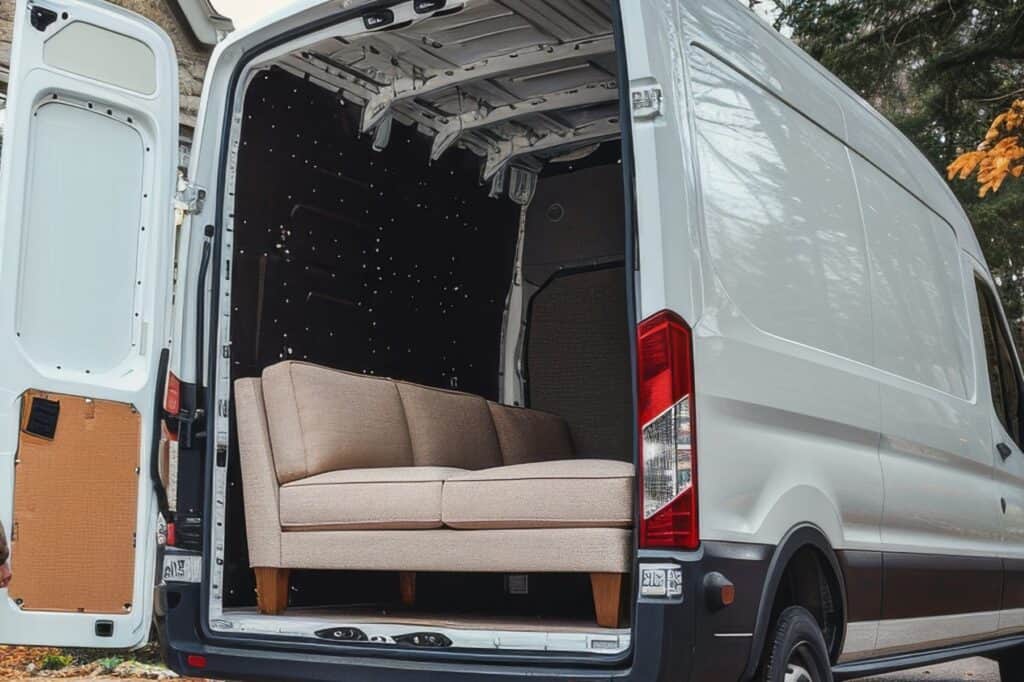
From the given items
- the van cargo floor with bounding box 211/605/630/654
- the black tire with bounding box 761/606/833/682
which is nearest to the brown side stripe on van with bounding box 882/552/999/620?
the black tire with bounding box 761/606/833/682

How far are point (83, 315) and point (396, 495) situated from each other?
1231mm

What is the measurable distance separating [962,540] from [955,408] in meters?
0.49

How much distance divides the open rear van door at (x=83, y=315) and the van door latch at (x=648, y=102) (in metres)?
1.84

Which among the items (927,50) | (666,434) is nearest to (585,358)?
(666,434)

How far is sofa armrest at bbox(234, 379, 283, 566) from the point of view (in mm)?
3889

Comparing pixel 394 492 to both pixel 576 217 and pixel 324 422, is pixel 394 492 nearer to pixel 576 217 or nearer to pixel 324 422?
pixel 324 422

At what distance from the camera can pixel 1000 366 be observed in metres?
5.45

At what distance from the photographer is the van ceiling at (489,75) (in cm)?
459

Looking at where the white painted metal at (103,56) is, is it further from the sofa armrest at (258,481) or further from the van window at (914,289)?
the van window at (914,289)

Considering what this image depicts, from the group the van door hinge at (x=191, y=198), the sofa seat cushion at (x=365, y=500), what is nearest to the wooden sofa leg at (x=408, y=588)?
the sofa seat cushion at (x=365, y=500)

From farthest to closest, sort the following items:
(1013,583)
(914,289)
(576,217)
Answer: (576,217) < (1013,583) < (914,289)

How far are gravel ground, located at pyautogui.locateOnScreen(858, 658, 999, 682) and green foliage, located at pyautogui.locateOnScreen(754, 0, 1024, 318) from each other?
5133 mm

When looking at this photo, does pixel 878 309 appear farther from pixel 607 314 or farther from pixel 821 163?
pixel 607 314

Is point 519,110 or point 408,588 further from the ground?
point 519,110
